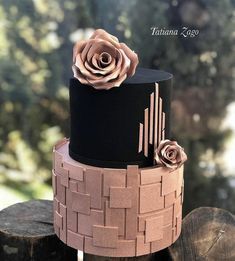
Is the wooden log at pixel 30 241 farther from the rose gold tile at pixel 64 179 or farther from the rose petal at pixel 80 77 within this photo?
the rose petal at pixel 80 77

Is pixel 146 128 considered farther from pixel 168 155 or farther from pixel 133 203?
pixel 133 203

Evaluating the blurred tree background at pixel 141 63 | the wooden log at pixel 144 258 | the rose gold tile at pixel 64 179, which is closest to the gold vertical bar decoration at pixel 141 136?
the rose gold tile at pixel 64 179

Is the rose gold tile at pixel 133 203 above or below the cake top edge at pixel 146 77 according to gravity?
below

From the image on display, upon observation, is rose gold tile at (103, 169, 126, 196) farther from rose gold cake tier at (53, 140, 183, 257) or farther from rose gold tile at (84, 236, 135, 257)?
rose gold tile at (84, 236, 135, 257)

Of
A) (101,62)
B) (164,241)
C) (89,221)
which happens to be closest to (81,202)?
(89,221)

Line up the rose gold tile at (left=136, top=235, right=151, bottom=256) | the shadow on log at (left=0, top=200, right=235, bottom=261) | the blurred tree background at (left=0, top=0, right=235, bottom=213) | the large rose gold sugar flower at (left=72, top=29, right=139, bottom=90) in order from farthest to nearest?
the blurred tree background at (left=0, top=0, right=235, bottom=213), the shadow on log at (left=0, top=200, right=235, bottom=261), the rose gold tile at (left=136, top=235, right=151, bottom=256), the large rose gold sugar flower at (left=72, top=29, right=139, bottom=90)

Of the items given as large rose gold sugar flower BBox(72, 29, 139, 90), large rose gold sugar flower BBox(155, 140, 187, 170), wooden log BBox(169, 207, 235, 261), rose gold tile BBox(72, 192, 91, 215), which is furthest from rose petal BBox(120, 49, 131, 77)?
wooden log BBox(169, 207, 235, 261)

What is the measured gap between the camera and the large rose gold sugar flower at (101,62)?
42.0 inches

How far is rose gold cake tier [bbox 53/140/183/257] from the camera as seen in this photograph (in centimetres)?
113

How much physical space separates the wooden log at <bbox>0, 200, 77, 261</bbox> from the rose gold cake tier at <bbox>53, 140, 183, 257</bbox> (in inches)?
6.4

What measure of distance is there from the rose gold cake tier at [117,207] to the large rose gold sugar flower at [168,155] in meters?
0.02

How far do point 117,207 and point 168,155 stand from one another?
0.62 feet

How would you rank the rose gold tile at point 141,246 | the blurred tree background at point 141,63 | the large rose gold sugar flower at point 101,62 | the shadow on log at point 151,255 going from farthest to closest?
the blurred tree background at point 141,63 < the shadow on log at point 151,255 < the rose gold tile at point 141,246 < the large rose gold sugar flower at point 101,62

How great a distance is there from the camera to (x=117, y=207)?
1137 millimetres
